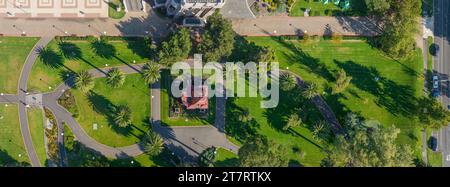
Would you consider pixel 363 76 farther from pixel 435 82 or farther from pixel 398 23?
pixel 435 82

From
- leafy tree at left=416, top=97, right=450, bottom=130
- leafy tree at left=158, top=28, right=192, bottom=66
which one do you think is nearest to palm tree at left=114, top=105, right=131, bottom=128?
leafy tree at left=158, top=28, right=192, bottom=66

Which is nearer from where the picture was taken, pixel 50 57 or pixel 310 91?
pixel 310 91

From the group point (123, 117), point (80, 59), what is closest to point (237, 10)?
point (123, 117)

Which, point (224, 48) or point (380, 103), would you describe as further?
point (380, 103)

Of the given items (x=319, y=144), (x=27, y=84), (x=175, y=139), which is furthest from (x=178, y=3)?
(x=319, y=144)

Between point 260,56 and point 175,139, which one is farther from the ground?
point 260,56
